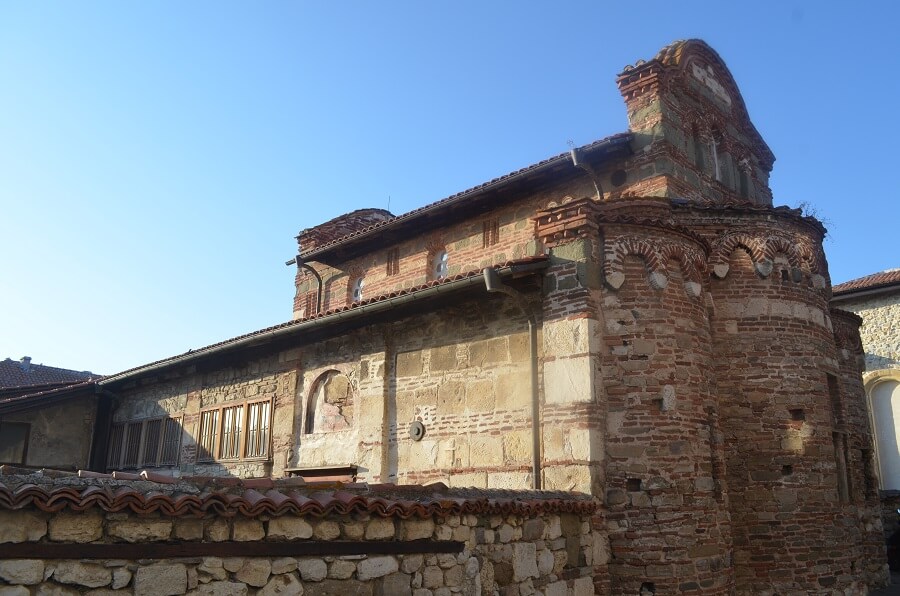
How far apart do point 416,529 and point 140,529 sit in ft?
7.44

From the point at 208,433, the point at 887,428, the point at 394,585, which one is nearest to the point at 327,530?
the point at 394,585

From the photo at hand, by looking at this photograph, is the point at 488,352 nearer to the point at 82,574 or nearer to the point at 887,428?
the point at 82,574

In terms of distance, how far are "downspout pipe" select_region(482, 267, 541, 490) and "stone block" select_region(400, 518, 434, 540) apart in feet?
9.33

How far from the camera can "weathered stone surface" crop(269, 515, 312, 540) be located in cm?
504

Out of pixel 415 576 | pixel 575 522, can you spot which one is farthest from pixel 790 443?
pixel 415 576

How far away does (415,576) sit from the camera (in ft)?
19.2

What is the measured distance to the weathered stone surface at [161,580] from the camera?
445 cm

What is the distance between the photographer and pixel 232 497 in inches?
187

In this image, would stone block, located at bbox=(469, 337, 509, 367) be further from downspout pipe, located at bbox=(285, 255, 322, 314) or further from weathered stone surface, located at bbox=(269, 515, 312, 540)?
downspout pipe, located at bbox=(285, 255, 322, 314)

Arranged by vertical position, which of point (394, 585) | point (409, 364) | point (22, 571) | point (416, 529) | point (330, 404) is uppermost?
point (409, 364)

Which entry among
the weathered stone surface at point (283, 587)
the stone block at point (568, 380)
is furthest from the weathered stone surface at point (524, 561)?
the weathered stone surface at point (283, 587)

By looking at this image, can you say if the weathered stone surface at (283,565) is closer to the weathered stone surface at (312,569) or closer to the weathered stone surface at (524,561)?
the weathered stone surface at (312,569)

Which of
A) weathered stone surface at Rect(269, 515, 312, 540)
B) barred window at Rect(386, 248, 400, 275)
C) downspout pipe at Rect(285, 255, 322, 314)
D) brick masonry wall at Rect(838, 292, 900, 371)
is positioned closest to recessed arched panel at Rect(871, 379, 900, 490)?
brick masonry wall at Rect(838, 292, 900, 371)

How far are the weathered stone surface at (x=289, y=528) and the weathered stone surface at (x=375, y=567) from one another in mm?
556
